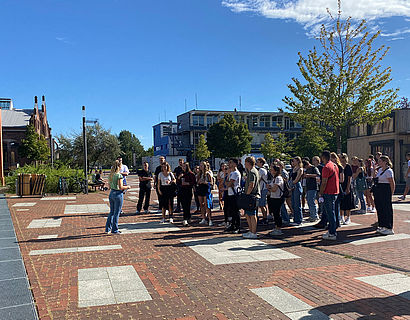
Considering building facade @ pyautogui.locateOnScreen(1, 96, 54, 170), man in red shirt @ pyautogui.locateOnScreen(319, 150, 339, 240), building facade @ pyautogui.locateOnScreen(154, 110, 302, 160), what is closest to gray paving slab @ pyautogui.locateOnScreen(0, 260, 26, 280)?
man in red shirt @ pyautogui.locateOnScreen(319, 150, 339, 240)

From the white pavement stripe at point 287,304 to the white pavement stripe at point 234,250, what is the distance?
1482mm

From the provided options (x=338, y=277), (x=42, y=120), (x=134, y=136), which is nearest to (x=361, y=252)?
(x=338, y=277)

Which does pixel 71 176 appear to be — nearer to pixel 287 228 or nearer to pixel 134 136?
pixel 287 228

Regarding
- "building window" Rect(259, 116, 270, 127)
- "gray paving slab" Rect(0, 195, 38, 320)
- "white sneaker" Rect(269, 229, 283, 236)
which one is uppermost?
"building window" Rect(259, 116, 270, 127)

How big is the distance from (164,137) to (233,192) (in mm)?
68323

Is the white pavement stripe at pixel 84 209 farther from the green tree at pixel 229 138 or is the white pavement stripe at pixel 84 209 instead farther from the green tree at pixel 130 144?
the green tree at pixel 130 144

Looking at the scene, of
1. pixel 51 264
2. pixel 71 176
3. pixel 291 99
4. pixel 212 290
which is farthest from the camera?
pixel 71 176

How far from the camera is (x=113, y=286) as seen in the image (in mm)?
4859

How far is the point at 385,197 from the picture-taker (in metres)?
8.20

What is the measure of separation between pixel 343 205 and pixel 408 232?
160cm

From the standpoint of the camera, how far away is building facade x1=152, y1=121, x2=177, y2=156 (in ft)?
240

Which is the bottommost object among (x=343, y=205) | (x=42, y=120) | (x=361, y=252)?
(x=361, y=252)

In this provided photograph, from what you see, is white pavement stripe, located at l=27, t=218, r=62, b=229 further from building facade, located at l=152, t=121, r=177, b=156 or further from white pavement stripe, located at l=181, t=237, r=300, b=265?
building facade, located at l=152, t=121, r=177, b=156

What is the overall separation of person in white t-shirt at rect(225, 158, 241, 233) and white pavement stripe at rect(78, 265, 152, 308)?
3.45 m
